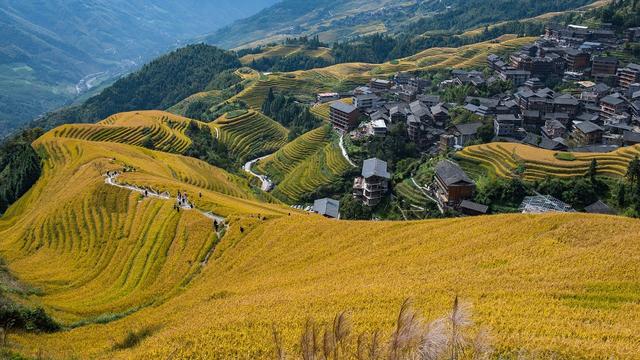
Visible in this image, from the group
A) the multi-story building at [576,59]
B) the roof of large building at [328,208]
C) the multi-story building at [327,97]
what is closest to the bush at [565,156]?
the roof of large building at [328,208]

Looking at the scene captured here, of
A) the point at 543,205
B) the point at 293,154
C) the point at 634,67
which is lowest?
the point at 293,154

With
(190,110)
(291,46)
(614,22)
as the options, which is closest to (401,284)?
(614,22)

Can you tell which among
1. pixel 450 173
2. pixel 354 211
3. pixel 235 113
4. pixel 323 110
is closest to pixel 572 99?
pixel 450 173

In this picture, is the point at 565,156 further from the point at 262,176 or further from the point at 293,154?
the point at 262,176

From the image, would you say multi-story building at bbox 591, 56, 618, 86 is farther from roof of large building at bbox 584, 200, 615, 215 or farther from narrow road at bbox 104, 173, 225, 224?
narrow road at bbox 104, 173, 225, 224

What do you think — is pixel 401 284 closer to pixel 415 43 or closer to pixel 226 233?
pixel 226 233

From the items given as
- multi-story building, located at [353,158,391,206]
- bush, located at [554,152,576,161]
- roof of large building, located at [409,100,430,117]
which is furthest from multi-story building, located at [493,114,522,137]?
multi-story building, located at [353,158,391,206]

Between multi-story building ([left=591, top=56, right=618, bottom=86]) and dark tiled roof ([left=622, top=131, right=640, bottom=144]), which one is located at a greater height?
multi-story building ([left=591, top=56, right=618, bottom=86])
